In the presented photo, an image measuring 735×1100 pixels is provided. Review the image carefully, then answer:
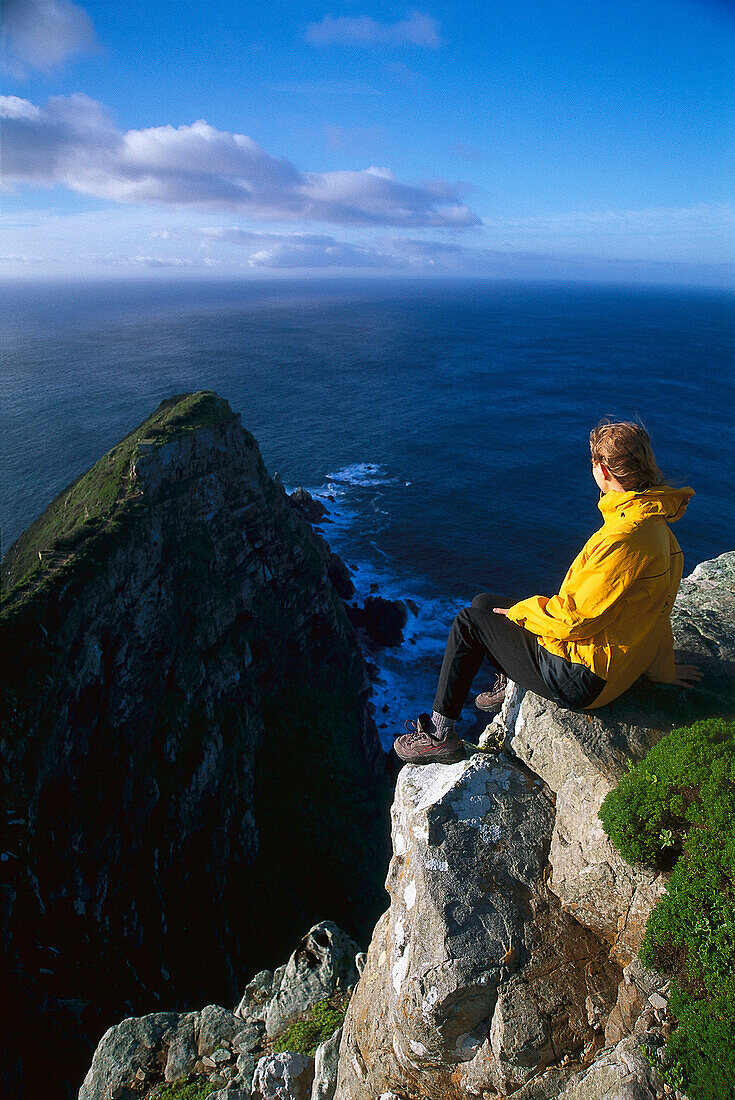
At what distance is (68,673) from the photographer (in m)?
25.2

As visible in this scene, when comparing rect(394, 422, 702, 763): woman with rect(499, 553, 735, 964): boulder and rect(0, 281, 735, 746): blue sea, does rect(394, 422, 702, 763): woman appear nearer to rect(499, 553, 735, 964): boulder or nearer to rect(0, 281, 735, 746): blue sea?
rect(499, 553, 735, 964): boulder

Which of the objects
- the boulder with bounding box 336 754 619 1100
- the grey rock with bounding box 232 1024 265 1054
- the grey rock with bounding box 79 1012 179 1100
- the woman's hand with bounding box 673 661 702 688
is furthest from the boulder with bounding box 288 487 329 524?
the woman's hand with bounding box 673 661 702 688

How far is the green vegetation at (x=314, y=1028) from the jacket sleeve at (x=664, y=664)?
28.0 ft

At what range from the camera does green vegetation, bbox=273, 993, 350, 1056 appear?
1016 centimetres

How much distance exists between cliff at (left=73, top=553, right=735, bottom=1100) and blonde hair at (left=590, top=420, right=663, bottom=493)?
2892mm

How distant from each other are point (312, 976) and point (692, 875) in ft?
33.9

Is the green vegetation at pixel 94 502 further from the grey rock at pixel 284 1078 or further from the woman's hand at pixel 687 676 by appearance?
the woman's hand at pixel 687 676

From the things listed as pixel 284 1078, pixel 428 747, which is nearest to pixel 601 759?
pixel 428 747

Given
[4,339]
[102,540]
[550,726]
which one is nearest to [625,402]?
[102,540]

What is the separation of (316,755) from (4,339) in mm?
215162

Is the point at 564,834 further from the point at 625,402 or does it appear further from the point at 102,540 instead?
the point at 625,402

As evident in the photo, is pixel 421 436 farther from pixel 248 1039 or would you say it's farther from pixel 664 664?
pixel 664 664

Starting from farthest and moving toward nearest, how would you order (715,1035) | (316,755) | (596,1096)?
(316,755), (596,1096), (715,1035)

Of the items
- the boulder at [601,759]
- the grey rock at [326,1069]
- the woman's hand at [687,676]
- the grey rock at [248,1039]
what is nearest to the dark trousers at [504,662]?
the boulder at [601,759]
